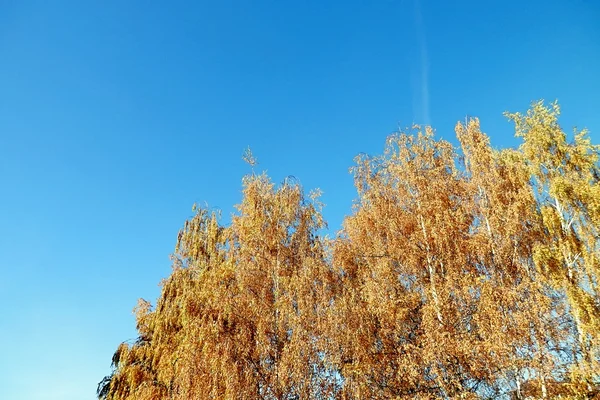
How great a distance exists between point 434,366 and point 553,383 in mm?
2564

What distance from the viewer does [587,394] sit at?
7.99 meters

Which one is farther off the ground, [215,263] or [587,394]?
[215,263]

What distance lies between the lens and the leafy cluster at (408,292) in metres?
8.73

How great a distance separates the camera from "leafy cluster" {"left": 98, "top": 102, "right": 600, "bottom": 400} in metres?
8.73

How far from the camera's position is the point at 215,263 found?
12.9 metres

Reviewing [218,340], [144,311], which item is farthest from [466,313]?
[144,311]

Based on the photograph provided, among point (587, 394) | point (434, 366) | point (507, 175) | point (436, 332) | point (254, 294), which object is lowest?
point (587, 394)

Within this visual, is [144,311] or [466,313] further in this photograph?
[144,311]

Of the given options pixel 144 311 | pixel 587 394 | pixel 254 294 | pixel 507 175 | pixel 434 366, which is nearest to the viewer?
pixel 587 394

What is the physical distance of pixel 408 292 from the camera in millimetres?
10867

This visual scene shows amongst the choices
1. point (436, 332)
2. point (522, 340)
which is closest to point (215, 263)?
point (436, 332)

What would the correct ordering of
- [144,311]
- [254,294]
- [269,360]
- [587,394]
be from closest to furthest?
[587,394] < [269,360] < [254,294] < [144,311]

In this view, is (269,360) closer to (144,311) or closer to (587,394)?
(144,311)

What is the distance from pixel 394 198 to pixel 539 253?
191 inches
